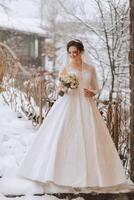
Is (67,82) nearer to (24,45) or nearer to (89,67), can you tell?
(89,67)

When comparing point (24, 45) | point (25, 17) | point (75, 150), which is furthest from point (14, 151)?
point (25, 17)

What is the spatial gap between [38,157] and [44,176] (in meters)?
0.23

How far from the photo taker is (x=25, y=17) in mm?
19875

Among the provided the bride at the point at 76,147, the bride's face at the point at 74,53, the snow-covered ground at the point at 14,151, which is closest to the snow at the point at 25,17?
the snow-covered ground at the point at 14,151

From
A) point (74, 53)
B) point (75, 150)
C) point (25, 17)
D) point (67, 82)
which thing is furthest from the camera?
point (25, 17)

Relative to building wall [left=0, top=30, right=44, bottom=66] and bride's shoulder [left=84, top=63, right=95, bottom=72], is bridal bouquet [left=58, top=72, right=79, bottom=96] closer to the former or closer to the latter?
bride's shoulder [left=84, top=63, right=95, bottom=72]

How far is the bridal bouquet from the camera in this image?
4352 mm

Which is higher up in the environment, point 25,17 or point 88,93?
point 25,17

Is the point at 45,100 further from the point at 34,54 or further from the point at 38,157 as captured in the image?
the point at 34,54

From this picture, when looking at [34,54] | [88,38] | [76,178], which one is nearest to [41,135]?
[76,178]

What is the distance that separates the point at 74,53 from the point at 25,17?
15884 mm

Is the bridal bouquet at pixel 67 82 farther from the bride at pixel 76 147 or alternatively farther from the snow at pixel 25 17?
the snow at pixel 25 17

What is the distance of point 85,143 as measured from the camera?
14.0ft

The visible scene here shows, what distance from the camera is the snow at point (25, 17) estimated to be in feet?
59.1
